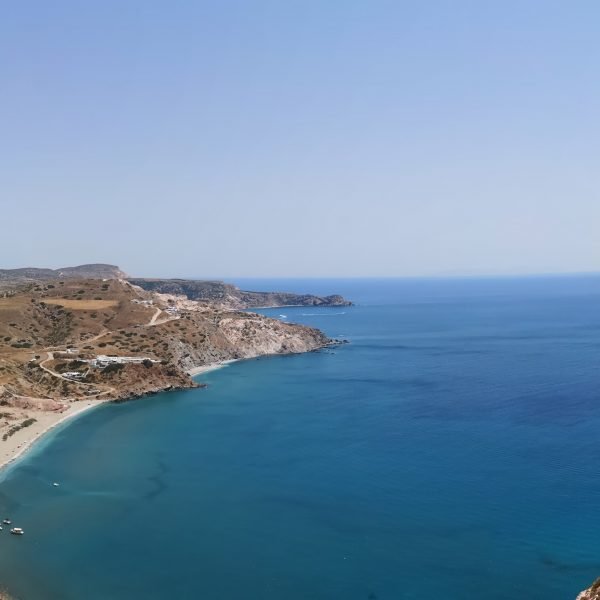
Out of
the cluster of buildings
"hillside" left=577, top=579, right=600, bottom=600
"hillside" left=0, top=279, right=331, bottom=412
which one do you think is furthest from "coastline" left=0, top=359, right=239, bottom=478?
"hillside" left=577, top=579, right=600, bottom=600

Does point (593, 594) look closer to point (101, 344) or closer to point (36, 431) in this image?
point (36, 431)

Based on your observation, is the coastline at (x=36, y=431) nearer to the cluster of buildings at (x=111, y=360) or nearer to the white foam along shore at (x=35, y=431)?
the white foam along shore at (x=35, y=431)

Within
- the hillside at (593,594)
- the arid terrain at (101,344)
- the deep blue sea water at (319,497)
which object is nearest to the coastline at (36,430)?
the arid terrain at (101,344)

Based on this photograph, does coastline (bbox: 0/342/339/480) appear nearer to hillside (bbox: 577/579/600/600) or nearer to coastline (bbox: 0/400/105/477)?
coastline (bbox: 0/400/105/477)

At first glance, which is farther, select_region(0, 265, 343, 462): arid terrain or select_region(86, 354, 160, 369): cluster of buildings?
select_region(86, 354, 160, 369): cluster of buildings

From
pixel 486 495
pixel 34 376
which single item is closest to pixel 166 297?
pixel 34 376

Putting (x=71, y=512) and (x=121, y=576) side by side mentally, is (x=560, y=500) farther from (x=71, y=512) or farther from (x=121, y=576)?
(x=71, y=512)

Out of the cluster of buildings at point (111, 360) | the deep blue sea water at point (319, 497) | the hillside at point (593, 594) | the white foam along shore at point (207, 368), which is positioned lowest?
the deep blue sea water at point (319, 497)
